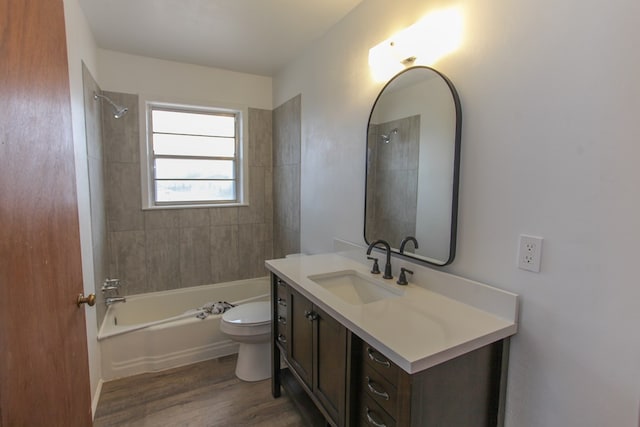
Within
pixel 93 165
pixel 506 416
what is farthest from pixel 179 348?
pixel 506 416

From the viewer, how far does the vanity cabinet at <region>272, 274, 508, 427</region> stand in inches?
40.3

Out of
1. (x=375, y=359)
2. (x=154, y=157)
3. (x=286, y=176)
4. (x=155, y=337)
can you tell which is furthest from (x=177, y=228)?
(x=375, y=359)

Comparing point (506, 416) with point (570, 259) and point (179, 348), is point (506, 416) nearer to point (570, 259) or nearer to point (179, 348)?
point (570, 259)

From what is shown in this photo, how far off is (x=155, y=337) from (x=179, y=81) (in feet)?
7.40

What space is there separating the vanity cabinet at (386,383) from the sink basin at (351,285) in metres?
0.22

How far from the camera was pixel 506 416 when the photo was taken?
1.23 meters

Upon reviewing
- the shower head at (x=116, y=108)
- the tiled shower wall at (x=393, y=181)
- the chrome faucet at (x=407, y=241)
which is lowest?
the chrome faucet at (x=407, y=241)

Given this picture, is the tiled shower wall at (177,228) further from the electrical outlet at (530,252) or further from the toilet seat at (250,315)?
the electrical outlet at (530,252)

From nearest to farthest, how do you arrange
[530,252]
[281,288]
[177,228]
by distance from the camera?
[530,252]
[281,288]
[177,228]

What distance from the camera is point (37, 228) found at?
2.71 ft

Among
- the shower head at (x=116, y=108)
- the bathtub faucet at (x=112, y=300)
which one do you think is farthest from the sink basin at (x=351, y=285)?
the shower head at (x=116, y=108)

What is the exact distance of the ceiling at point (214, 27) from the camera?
6.53 ft

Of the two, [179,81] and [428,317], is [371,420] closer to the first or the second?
[428,317]

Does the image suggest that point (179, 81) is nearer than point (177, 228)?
Yes
